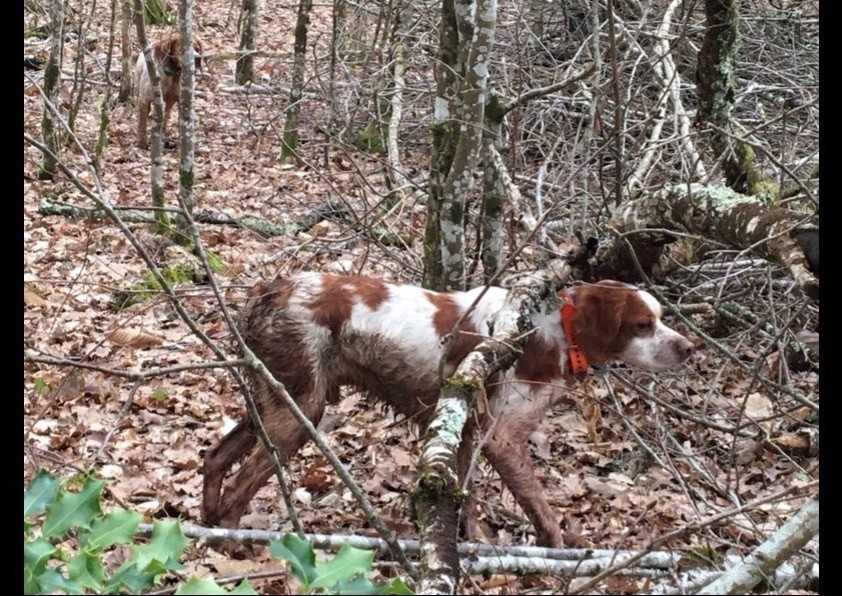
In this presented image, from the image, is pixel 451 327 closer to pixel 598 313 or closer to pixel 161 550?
pixel 598 313

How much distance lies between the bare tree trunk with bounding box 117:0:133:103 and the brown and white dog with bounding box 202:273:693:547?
31.7 feet

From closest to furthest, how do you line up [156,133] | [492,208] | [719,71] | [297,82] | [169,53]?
[492,208], [719,71], [156,133], [297,82], [169,53]

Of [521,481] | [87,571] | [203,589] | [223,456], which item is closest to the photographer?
[203,589]

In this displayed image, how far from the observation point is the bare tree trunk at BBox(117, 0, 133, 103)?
14.3 m

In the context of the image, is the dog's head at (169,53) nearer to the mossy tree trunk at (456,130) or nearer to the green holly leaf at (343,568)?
the mossy tree trunk at (456,130)

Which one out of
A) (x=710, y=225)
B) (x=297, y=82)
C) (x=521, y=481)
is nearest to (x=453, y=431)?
(x=521, y=481)

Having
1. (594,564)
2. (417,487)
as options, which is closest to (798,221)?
(594,564)

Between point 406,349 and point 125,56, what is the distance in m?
10.9

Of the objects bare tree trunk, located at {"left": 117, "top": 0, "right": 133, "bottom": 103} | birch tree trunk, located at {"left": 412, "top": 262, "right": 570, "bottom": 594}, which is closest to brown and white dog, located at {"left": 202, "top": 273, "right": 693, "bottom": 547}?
birch tree trunk, located at {"left": 412, "top": 262, "right": 570, "bottom": 594}

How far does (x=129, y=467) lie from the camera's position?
6.11 metres

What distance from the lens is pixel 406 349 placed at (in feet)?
18.1

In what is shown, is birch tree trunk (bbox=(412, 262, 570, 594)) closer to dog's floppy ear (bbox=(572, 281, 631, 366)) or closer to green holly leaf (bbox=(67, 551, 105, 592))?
dog's floppy ear (bbox=(572, 281, 631, 366))
